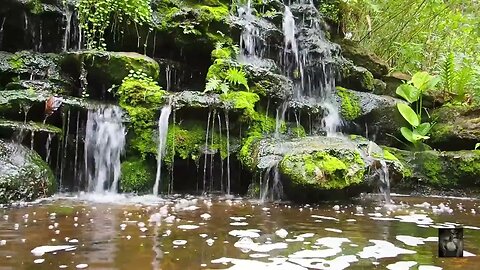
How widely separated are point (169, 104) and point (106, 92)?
1.76m

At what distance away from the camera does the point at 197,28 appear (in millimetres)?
10227

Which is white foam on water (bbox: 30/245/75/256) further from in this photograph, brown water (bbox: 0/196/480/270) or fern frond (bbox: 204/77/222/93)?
fern frond (bbox: 204/77/222/93)

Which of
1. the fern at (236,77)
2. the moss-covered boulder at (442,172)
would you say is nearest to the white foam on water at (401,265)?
the fern at (236,77)

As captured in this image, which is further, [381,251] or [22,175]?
[22,175]

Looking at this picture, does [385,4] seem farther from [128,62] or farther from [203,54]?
[128,62]

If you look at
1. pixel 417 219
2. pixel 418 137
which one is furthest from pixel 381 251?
pixel 418 137

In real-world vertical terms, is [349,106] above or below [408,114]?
above

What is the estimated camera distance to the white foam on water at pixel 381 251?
3.85 meters

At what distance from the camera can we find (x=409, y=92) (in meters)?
11.4

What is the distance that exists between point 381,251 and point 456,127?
7754 millimetres

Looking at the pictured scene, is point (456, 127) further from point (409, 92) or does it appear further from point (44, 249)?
point (44, 249)

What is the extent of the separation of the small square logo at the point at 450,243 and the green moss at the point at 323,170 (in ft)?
10.7

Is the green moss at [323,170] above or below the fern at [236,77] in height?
below

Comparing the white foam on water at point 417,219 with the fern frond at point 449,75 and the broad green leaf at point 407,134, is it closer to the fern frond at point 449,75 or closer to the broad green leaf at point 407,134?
the broad green leaf at point 407,134
